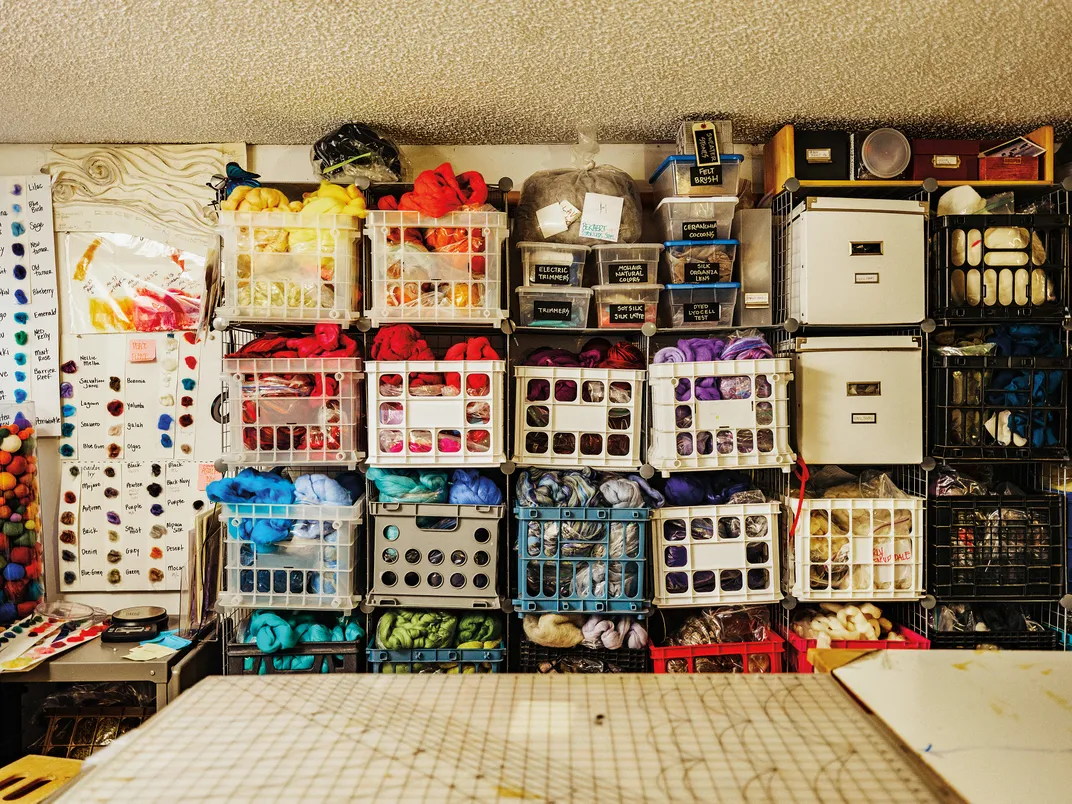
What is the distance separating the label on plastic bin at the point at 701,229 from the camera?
8.50 ft

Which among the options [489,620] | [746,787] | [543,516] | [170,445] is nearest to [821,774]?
[746,787]

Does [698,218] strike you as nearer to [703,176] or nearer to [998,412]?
[703,176]

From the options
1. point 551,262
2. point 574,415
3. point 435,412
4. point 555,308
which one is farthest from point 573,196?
point 435,412

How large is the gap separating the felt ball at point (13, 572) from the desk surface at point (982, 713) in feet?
9.85

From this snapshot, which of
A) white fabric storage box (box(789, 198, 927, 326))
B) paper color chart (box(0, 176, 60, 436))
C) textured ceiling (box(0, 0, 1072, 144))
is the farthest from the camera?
paper color chart (box(0, 176, 60, 436))

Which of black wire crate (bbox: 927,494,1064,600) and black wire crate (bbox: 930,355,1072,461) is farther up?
black wire crate (bbox: 930,355,1072,461)

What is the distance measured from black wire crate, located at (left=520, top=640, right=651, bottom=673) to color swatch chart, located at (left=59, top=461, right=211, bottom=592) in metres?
1.51

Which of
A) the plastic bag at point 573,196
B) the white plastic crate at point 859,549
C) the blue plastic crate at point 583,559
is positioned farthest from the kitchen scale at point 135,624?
the white plastic crate at point 859,549

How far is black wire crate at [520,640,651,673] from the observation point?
253 cm

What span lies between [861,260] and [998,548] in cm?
115

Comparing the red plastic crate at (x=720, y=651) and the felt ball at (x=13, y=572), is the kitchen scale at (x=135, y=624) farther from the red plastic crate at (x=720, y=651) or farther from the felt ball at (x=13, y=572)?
the red plastic crate at (x=720, y=651)

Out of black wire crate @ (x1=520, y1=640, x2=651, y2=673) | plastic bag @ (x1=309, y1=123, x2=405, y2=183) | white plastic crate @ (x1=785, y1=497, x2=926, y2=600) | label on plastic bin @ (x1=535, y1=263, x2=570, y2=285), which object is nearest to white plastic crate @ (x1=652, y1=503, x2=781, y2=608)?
white plastic crate @ (x1=785, y1=497, x2=926, y2=600)

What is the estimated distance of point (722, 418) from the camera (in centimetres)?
244

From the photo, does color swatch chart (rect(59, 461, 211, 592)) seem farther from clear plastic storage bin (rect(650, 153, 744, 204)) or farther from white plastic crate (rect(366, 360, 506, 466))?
clear plastic storage bin (rect(650, 153, 744, 204))
